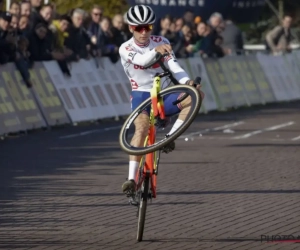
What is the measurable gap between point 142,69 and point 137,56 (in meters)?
0.32

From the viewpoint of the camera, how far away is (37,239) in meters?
9.88

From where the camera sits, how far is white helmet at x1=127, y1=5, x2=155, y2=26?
10250 mm

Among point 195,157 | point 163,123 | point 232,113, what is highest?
point 163,123

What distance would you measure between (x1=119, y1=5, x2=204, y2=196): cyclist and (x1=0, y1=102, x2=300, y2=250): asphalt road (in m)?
0.73

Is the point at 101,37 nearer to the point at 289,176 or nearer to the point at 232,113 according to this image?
the point at 232,113

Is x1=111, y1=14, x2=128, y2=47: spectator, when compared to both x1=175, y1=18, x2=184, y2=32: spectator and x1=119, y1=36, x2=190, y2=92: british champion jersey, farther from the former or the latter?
x1=119, y1=36, x2=190, y2=92: british champion jersey

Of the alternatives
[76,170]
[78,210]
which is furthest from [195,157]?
[78,210]

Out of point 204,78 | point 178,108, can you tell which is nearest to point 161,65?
point 178,108

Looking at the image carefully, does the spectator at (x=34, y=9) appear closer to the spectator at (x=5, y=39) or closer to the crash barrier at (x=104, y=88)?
the crash barrier at (x=104, y=88)

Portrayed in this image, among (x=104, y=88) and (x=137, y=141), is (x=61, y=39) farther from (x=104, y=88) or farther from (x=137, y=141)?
(x=137, y=141)

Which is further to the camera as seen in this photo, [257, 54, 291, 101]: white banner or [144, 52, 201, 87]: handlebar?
[257, 54, 291, 101]: white banner

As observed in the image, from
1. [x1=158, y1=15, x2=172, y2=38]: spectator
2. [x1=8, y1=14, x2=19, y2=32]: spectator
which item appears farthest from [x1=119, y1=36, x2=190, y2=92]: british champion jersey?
[x1=158, y1=15, x2=172, y2=38]: spectator

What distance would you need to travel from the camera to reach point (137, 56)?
33.3 feet

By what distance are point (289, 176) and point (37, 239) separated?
5.40 meters
